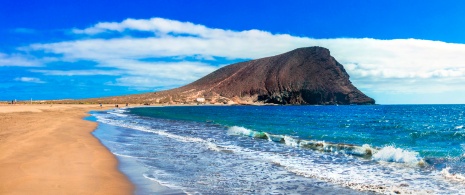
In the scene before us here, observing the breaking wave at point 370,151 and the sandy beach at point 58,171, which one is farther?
the breaking wave at point 370,151

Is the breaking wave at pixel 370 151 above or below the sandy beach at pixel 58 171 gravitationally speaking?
below

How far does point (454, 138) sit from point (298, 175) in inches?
909

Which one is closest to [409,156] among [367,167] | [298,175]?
[367,167]

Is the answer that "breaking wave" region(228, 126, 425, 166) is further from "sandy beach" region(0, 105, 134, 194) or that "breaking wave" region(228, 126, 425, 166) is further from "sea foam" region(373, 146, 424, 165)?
"sandy beach" region(0, 105, 134, 194)

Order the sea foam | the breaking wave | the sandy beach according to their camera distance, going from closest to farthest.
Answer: the sandy beach, the sea foam, the breaking wave

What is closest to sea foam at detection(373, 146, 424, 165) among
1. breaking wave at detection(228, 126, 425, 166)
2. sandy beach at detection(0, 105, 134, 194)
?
breaking wave at detection(228, 126, 425, 166)

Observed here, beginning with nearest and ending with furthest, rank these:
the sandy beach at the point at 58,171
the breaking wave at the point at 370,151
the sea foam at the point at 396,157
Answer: the sandy beach at the point at 58,171
the sea foam at the point at 396,157
the breaking wave at the point at 370,151

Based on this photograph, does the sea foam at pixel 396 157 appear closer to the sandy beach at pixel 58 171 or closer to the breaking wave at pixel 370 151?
the breaking wave at pixel 370 151

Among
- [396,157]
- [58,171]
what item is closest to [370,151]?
[396,157]

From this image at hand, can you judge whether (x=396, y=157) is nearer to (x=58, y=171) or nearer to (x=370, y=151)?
(x=370, y=151)

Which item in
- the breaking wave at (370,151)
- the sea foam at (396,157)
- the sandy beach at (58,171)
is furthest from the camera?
the breaking wave at (370,151)

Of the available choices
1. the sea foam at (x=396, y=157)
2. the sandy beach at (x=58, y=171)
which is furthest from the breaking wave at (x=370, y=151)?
the sandy beach at (x=58, y=171)

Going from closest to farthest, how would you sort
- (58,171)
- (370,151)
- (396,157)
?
(58,171), (396,157), (370,151)

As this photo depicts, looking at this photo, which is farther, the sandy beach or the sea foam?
the sea foam
